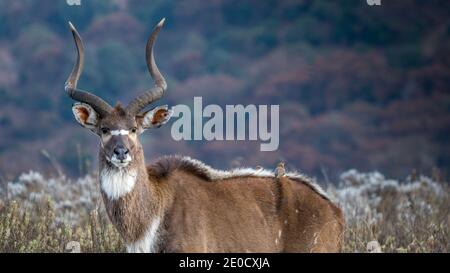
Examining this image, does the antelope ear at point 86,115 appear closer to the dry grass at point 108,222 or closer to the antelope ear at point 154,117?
the antelope ear at point 154,117

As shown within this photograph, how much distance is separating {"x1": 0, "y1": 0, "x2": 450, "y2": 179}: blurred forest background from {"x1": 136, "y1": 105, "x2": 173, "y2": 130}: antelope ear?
29.7 meters

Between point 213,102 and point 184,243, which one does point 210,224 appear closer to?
point 184,243

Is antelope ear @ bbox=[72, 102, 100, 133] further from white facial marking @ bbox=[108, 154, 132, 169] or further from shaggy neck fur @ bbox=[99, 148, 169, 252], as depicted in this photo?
white facial marking @ bbox=[108, 154, 132, 169]

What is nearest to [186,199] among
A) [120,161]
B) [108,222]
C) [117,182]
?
[117,182]

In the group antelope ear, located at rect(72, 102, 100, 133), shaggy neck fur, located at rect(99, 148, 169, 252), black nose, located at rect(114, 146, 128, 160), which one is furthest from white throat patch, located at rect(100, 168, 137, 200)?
antelope ear, located at rect(72, 102, 100, 133)

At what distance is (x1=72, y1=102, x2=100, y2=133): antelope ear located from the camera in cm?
1216

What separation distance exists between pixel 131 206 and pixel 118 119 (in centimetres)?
84

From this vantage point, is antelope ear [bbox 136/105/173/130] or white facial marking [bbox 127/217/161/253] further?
antelope ear [bbox 136/105/173/130]

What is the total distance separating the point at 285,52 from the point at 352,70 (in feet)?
11.7

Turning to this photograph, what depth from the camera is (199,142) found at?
43.4 metres

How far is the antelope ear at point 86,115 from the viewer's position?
12.2 m

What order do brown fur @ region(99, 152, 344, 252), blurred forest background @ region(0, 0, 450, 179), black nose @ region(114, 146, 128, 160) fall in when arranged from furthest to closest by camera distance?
blurred forest background @ region(0, 0, 450, 179) → brown fur @ region(99, 152, 344, 252) → black nose @ region(114, 146, 128, 160)

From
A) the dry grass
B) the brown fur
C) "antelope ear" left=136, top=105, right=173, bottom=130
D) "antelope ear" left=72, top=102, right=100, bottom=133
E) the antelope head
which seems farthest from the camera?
the dry grass
